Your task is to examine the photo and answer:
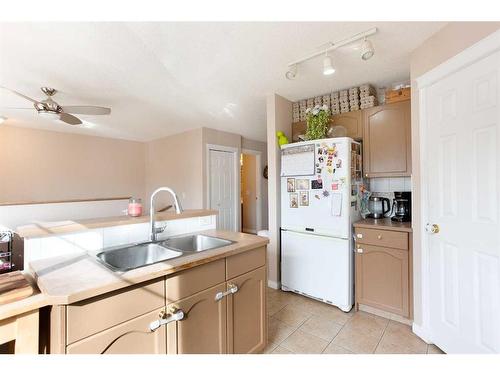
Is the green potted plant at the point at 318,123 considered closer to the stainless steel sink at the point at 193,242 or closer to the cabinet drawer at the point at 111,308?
the stainless steel sink at the point at 193,242

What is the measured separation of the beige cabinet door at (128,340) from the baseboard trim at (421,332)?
1909mm

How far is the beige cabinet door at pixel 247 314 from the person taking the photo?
134 cm

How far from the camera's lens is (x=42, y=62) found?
216 cm

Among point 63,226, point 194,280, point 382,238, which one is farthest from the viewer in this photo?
point 382,238

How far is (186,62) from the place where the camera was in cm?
222

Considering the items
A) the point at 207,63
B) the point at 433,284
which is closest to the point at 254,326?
the point at 433,284

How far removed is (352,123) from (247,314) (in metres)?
2.15

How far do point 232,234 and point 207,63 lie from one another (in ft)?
5.37

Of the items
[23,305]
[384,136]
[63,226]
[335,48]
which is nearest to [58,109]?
[63,226]

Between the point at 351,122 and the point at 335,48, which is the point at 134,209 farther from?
the point at 351,122

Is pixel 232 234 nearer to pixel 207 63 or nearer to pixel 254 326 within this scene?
pixel 254 326

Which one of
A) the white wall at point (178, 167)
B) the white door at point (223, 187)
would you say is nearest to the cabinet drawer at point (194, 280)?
the white wall at point (178, 167)

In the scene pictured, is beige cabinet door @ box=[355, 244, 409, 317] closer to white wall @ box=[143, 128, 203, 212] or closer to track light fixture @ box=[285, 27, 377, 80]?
track light fixture @ box=[285, 27, 377, 80]
